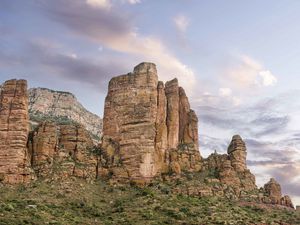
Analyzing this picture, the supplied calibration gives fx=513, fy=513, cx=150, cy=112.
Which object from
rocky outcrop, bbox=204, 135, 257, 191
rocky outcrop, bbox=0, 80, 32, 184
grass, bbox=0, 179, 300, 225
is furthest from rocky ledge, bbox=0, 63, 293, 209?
grass, bbox=0, 179, 300, 225

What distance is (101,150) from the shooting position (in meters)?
109

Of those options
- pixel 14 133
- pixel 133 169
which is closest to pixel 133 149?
pixel 133 169

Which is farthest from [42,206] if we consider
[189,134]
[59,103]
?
[59,103]

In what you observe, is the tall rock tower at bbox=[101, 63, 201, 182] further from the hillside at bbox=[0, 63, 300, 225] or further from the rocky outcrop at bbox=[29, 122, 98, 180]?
the rocky outcrop at bbox=[29, 122, 98, 180]

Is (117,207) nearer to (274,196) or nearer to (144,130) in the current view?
(144,130)

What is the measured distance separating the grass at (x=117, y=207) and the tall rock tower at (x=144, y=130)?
17.5 ft

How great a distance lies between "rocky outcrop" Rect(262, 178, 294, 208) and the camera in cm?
10565

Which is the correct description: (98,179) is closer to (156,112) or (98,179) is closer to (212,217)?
(156,112)

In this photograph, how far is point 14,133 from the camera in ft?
324

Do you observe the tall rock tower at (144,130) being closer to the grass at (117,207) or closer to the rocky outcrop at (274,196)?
the grass at (117,207)

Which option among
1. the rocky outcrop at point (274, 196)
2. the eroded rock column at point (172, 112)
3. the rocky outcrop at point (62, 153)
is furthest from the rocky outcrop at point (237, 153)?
the rocky outcrop at point (62, 153)

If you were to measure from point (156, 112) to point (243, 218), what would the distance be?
1275 inches

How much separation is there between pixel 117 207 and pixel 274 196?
3497 centimetres

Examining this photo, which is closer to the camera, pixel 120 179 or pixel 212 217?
pixel 212 217
